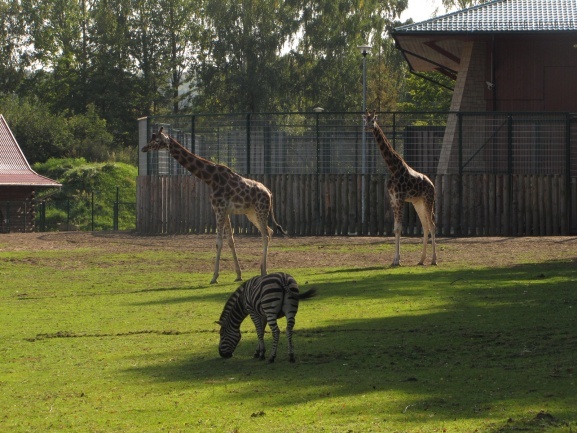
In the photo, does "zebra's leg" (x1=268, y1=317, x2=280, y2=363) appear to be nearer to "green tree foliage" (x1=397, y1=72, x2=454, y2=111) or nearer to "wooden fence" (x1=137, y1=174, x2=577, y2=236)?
"wooden fence" (x1=137, y1=174, x2=577, y2=236)

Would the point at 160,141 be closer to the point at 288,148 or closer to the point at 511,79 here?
the point at 288,148

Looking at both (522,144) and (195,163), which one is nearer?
(195,163)

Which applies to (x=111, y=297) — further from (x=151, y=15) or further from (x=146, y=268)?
(x=151, y=15)

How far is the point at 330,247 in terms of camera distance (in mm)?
28406

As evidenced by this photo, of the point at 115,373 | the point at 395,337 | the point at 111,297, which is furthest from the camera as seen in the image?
the point at 111,297

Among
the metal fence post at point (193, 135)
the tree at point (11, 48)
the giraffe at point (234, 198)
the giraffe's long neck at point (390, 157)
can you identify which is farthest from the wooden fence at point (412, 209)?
the tree at point (11, 48)

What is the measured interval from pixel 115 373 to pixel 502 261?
45.3ft

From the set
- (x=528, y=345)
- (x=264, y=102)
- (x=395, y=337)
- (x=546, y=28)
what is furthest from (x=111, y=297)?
(x=264, y=102)

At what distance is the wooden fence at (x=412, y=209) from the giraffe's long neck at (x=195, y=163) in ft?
36.6

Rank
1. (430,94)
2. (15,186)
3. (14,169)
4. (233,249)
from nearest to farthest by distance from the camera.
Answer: (233,249), (15,186), (14,169), (430,94)

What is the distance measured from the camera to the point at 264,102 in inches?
2869

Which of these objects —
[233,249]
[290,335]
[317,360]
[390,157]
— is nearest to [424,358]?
[317,360]

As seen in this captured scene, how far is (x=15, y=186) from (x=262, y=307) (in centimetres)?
4302

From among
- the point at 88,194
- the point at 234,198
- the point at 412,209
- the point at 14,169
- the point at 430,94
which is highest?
the point at 430,94
